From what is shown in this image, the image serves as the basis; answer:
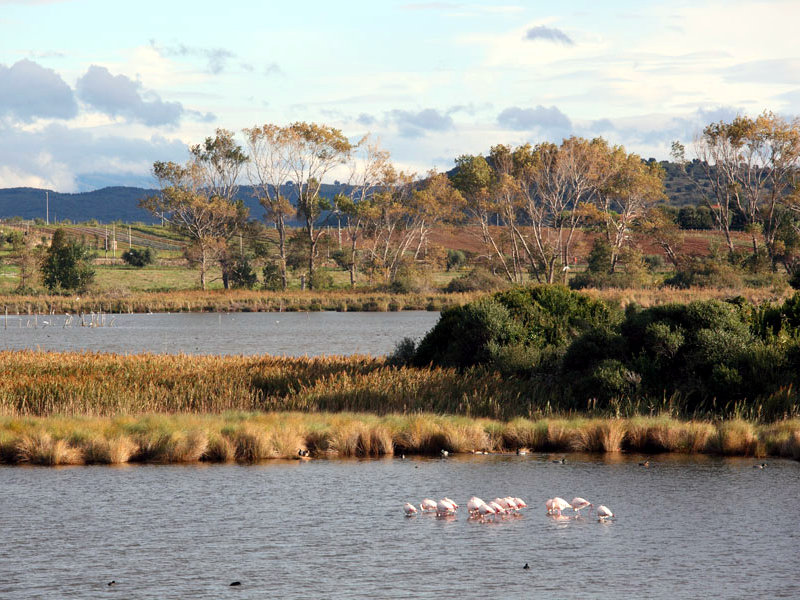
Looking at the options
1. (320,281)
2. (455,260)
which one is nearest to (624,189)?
(320,281)

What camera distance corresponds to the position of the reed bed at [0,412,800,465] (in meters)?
20.2

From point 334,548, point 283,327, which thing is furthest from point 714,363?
point 283,327

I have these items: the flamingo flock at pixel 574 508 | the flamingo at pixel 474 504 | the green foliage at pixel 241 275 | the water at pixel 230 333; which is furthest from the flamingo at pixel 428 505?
the green foliage at pixel 241 275

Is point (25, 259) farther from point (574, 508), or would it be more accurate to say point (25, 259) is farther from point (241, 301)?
point (574, 508)

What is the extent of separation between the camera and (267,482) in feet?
59.5

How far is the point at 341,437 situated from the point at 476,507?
6.39 metres

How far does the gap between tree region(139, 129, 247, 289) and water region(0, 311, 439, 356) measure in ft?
64.1

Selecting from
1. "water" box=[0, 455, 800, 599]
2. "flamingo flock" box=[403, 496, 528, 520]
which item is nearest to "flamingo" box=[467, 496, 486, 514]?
"flamingo flock" box=[403, 496, 528, 520]

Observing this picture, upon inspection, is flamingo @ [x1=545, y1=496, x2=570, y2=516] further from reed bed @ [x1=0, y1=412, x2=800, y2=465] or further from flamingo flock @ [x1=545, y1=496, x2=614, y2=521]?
reed bed @ [x1=0, y1=412, x2=800, y2=465]

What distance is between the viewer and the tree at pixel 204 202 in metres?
103

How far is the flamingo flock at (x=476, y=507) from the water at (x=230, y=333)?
29.3 m

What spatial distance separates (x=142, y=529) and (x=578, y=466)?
355 inches

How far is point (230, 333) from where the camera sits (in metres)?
63.8

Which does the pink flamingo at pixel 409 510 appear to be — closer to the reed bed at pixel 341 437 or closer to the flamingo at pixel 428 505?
the flamingo at pixel 428 505
